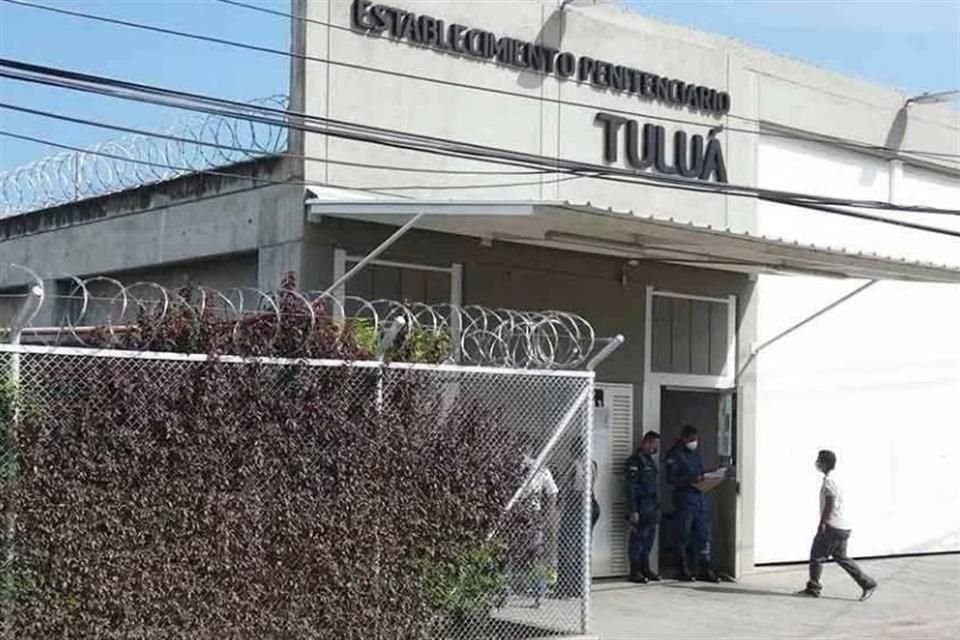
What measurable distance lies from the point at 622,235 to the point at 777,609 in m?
4.31

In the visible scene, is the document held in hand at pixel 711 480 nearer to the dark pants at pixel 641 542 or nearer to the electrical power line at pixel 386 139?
the dark pants at pixel 641 542

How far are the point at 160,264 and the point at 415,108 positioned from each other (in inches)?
129

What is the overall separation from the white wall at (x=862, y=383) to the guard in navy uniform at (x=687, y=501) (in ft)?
5.44

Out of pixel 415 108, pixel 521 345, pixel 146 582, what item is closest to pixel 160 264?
pixel 415 108

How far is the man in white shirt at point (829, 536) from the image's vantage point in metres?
15.5

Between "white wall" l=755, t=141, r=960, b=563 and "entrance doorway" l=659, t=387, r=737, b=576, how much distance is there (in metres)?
0.68

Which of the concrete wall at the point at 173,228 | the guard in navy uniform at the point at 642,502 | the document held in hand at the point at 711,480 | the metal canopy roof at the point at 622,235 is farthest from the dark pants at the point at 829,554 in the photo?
the concrete wall at the point at 173,228

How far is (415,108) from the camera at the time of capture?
47.0 feet

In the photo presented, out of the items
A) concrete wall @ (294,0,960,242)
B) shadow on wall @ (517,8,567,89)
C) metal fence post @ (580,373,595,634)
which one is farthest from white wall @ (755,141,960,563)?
metal fence post @ (580,373,595,634)

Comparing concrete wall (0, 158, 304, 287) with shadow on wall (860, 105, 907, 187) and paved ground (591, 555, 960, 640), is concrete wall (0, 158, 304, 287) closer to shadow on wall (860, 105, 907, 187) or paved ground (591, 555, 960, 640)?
paved ground (591, 555, 960, 640)

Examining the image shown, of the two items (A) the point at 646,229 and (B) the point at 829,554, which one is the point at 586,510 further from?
(B) the point at 829,554

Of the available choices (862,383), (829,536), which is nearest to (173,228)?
(829,536)

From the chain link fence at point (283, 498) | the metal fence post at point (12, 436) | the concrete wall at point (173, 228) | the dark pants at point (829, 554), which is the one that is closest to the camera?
the metal fence post at point (12, 436)

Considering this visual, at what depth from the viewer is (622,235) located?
1369 cm
